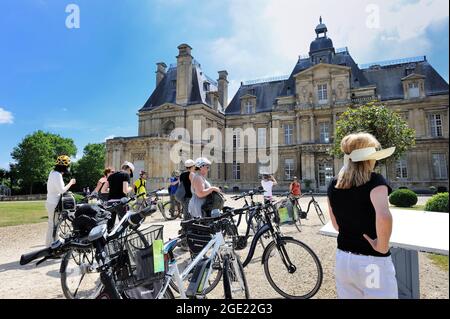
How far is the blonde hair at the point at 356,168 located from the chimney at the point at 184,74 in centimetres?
3142

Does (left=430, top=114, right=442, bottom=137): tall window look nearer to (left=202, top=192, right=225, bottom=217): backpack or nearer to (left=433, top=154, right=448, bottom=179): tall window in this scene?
(left=433, top=154, right=448, bottom=179): tall window

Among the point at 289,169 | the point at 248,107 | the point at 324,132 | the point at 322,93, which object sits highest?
the point at 322,93

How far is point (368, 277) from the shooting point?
198cm

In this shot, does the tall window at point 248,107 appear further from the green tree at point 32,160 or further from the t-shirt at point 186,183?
the green tree at point 32,160

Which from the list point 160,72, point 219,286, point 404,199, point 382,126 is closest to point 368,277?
point 219,286

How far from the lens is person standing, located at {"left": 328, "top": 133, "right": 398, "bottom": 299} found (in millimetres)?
1914

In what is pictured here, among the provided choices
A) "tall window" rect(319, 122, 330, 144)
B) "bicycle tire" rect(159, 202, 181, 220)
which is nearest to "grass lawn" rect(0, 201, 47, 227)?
"bicycle tire" rect(159, 202, 181, 220)

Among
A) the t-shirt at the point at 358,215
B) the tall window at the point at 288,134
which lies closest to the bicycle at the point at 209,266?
the t-shirt at the point at 358,215

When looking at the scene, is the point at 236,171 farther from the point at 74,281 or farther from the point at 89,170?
the point at 74,281

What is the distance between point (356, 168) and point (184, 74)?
32965 mm

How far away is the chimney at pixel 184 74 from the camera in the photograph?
32.5 m

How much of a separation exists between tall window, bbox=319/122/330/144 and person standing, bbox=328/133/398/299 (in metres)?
30.1
